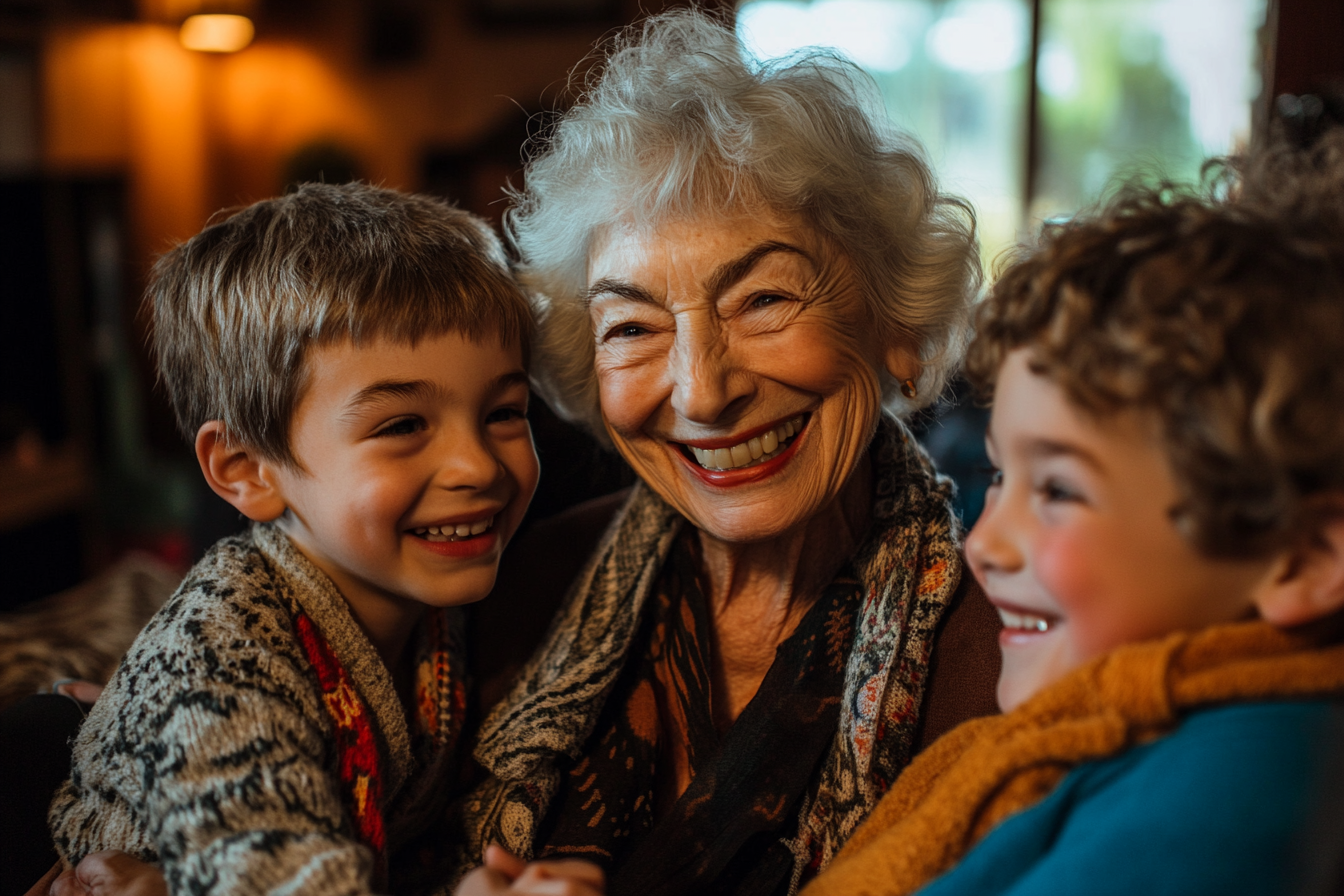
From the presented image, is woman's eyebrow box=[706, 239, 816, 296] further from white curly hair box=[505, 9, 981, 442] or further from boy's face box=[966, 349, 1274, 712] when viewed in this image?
boy's face box=[966, 349, 1274, 712]

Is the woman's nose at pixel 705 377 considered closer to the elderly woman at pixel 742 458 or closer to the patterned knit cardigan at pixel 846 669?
the elderly woman at pixel 742 458

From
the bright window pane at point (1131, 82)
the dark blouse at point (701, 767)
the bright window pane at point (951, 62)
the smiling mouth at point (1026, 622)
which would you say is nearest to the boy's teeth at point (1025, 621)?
the smiling mouth at point (1026, 622)

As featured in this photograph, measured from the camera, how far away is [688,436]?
54.8 inches

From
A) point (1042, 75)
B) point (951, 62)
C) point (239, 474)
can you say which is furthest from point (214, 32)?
point (239, 474)

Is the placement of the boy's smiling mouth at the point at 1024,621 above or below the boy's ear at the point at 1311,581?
below

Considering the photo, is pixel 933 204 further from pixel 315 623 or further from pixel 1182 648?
pixel 315 623

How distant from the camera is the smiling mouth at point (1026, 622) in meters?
0.98

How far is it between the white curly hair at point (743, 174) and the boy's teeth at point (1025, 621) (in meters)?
0.54

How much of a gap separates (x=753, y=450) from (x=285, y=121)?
6.66 meters

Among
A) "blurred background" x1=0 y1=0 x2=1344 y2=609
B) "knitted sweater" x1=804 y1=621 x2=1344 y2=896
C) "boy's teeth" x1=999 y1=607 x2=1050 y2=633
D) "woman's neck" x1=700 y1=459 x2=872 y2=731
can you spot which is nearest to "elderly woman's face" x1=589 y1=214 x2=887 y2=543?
"woman's neck" x1=700 y1=459 x2=872 y2=731

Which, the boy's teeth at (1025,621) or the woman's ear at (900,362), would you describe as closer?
the boy's teeth at (1025,621)

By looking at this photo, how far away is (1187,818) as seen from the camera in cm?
76

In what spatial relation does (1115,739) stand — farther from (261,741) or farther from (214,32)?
(214,32)

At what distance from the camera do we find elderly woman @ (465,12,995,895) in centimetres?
131
